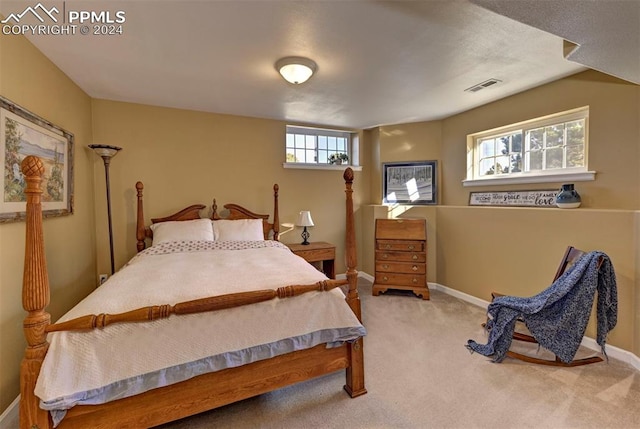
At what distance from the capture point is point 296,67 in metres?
2.20

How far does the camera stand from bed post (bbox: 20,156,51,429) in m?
1.13

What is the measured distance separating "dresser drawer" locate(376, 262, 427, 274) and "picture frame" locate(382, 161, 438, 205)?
1.01 meters

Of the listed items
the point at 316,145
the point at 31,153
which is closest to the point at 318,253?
the point at 316,145

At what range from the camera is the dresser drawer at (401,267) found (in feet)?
11.7

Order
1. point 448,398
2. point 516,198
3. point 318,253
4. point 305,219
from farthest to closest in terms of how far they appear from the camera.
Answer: point 305,219, point 318,253, point 516,198, point 448,398

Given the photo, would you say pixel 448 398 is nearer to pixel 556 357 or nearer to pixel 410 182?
pixel 556 357

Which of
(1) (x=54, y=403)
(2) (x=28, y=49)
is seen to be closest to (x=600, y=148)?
(1) (x=54, y=403)

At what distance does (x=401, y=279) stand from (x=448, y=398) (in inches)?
74.7

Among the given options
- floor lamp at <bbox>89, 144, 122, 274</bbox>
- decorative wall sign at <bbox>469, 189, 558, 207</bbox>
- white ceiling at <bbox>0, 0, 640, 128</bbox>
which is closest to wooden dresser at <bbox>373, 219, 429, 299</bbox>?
decorative wall sign at <bbox>469, 189, 558, 207</bbox>

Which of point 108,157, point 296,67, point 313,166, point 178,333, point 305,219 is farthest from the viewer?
point 313,166

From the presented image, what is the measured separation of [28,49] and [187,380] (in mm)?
2468

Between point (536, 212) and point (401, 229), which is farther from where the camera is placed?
point (401, 229)

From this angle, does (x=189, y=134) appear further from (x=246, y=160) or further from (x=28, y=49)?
(x=28, y=49)

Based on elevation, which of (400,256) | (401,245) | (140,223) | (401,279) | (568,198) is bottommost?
(401,279)
